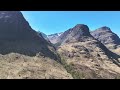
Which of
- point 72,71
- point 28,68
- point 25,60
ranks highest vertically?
point 28,68

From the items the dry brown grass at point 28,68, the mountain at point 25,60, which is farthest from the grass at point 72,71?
the dry brown grass at point 28,68

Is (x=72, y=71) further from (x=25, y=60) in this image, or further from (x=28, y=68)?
(x=28, y=68)

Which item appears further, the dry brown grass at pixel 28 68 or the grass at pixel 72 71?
the grass at pixel 72 71

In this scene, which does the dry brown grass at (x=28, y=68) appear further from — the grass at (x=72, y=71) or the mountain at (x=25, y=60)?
the grass at (x=72, y=71)

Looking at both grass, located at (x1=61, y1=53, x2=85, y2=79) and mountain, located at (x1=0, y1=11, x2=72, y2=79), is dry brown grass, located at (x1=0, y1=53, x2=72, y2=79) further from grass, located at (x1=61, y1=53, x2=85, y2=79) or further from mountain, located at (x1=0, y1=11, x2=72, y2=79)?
grass, located at (x1=61, y1=53, x2=85, y2=79)

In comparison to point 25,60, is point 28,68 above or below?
above

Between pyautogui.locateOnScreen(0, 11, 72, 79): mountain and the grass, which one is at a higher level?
pyautogui.locateOnScreen(0, 11, 72, 79): mountain

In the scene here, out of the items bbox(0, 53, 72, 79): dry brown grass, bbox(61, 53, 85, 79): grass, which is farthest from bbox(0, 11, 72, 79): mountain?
bbox(61, 53, 85, 79): grass

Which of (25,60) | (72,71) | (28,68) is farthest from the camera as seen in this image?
(72,71)

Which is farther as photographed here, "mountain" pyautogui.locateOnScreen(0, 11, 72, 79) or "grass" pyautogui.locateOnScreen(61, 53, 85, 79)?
"grass" pyautogui.locateOnScreen(61, 53, 85, 79)

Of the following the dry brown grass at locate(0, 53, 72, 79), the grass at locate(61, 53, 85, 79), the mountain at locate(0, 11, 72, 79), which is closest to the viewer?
the dry brown grass at locate(0, 53, 72, 79)

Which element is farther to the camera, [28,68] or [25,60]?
[25,60]

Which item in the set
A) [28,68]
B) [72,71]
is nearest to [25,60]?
[28,68]
